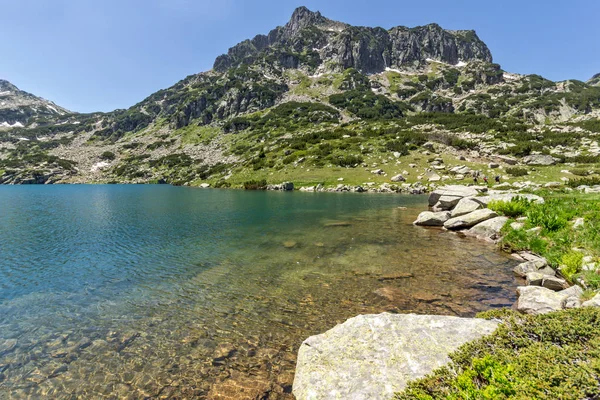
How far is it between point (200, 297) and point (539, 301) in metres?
13.5

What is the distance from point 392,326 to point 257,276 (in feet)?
29.0

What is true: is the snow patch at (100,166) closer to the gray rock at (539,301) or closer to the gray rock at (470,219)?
the gray rock at (470,219)

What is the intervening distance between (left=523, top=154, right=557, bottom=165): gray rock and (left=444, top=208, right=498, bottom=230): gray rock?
5142cm

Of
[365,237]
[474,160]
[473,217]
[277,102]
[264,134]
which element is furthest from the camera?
[277,102]

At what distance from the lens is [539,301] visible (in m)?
10.0

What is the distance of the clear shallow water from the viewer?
788cm

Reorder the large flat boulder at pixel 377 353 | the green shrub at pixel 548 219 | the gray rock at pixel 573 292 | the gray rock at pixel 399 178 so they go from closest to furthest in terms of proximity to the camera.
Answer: the large flat boulder at pixel 377 353 < the gray rock at pixel 573 292 < the green shrub at pixel 548 219 < the gray rock at pixel 399 178

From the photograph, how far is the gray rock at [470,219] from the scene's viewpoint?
24775mm

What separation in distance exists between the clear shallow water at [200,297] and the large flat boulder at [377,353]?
1.23 m

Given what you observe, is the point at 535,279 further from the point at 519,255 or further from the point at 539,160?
the point at 539,160

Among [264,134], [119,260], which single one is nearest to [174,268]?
[119,260]

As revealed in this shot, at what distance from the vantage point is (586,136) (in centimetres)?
7444

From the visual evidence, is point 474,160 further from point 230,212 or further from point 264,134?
point 264,134

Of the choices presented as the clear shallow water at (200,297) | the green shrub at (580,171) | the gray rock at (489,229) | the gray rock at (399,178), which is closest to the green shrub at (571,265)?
the clear shallow water at (200,297)
